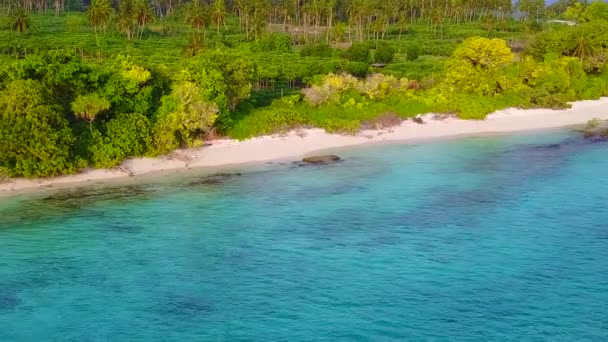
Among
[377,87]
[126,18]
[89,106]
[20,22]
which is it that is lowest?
[89,106]

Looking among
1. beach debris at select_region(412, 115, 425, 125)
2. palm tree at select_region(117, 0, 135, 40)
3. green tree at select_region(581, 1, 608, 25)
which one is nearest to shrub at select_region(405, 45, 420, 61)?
green tree at select_region(581, 1, 608, 25)

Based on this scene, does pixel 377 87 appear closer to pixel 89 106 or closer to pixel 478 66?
pixel 478 66

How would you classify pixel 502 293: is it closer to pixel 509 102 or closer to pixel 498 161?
pixel 498 161

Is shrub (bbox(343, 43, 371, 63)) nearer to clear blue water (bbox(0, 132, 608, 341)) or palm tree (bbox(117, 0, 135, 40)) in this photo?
palm tree (bbox(117, 0, 135, 40))

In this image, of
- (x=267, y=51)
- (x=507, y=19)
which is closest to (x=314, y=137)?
(x=267, y=51)

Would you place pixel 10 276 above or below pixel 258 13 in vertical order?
below

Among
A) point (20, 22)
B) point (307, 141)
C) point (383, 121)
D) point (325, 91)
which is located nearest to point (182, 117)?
point (307, 141)
